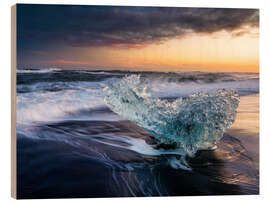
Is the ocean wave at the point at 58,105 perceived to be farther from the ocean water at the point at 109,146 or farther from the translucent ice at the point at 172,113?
the translucent ice at the point at 172,113

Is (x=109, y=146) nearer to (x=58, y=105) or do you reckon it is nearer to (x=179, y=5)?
(x=58, y=105)

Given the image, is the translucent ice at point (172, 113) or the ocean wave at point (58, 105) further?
the translucent ice at point (172, 113)

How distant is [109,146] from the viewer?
3.72 meters

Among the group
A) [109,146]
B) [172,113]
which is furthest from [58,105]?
[172,113]

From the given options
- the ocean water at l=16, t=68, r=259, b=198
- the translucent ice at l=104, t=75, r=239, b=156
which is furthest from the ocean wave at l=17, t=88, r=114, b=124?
the translucent ice at l=104, t=75, r=239, b=156

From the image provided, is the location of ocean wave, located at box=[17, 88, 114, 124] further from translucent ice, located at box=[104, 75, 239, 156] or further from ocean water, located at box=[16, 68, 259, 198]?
translucent ice, located at box=[104, 75, 239, 156]

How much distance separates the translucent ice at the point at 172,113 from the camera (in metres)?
3.78

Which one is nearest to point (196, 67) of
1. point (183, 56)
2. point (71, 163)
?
point (183, 56)

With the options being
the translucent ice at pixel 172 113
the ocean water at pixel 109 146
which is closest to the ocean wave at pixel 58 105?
the ocean water at pixel 109 146

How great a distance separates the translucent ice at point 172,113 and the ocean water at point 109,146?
74 millimetres

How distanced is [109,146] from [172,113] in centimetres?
80

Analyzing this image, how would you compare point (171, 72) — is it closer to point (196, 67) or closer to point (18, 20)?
point (196, 67)

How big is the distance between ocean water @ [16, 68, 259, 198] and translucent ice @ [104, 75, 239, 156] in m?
0.07
